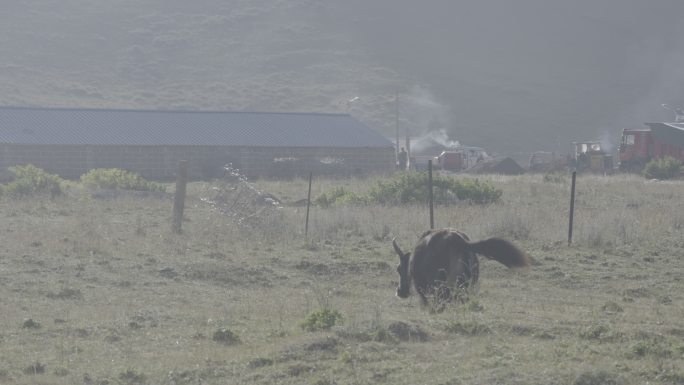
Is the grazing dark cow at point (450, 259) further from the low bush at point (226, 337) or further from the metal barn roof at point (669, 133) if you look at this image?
the metal barn roof at point (669, 133)

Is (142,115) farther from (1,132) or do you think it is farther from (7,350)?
(7,350)

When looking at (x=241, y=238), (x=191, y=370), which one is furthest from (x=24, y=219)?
(x=191, y=370)

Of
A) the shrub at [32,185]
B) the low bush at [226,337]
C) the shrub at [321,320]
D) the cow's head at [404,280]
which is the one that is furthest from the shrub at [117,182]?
the low bush at [226,337]

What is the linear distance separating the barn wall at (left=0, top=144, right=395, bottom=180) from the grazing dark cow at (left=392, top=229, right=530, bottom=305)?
133 feet

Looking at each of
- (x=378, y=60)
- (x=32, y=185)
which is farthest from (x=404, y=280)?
(x=378, y=60)

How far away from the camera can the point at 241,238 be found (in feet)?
69.8

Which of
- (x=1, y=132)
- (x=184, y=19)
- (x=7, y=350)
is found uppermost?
(x=184, y=19)

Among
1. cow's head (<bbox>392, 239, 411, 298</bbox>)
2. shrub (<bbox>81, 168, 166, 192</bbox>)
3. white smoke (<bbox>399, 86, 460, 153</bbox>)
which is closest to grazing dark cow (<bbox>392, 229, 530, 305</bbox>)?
cow's head (<bbox>392, 239, 411, 298</bbox>)

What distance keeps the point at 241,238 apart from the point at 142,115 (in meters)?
38.4

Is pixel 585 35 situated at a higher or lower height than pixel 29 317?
higher

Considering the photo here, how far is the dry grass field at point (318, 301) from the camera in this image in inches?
366

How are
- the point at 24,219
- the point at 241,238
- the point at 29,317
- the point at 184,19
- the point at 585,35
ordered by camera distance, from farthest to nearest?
1. the point at 585,35
2. the point at 184,19
3. the point at 24,219
4. the point at 241,238
5. the point at 29,317

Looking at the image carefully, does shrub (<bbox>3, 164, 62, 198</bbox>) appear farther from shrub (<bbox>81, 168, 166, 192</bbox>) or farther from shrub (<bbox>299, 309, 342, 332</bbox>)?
shrub (<bbox>299, 309, 342, 332</bbox>)

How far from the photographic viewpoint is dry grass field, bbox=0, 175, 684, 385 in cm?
930
